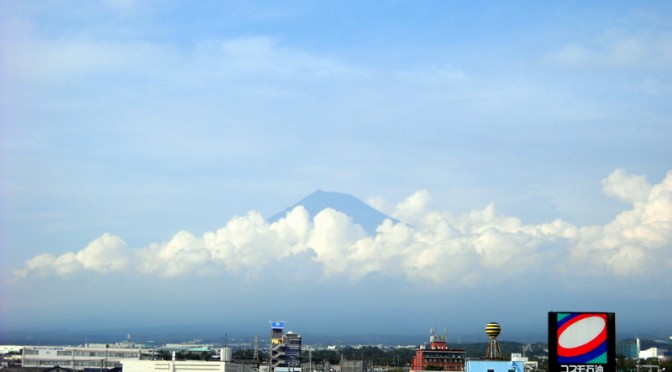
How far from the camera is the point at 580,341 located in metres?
34.8

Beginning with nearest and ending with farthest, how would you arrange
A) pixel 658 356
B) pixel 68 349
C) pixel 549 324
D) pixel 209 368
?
1. pixel 549 324
2. pixel 209 368
3. pixel 68 349
4. pixel 658 356

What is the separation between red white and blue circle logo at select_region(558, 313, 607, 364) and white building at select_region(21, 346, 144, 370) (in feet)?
247

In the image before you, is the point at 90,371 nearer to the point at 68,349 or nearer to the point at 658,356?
the point at 68,349

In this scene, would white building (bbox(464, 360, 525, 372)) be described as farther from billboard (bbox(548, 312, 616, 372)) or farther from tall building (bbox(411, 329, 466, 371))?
billboard (bbox(548, 312, 616, 372))

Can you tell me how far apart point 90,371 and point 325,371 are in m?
40.2

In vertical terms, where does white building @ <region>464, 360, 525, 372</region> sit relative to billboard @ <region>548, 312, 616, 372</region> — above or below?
below

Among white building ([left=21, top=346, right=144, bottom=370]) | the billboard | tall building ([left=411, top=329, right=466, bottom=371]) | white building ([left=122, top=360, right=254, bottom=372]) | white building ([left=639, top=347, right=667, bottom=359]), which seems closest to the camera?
the billboard

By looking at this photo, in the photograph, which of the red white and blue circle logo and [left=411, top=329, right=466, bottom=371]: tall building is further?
[left=411, top=329, right=466, bottom=371]: tall building

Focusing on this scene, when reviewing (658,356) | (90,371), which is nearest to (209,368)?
(90,371)

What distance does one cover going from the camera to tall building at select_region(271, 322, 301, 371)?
134 m

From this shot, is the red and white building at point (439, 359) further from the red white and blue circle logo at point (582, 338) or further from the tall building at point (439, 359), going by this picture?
the red white and blue circle logo at point (582, 338)

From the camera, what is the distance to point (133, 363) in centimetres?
8462

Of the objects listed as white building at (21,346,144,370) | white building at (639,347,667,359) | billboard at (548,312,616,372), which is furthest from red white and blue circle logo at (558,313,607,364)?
white building at (639,347,667,359)

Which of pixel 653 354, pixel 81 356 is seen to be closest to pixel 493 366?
pixel 81 356
